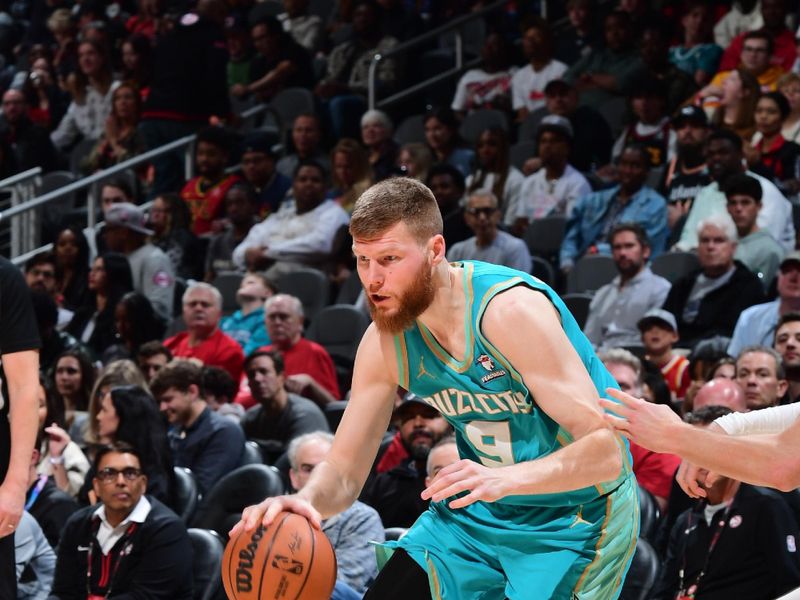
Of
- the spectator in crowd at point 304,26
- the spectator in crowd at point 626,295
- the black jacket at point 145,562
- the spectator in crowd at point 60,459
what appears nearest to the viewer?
the black jacket at point 145,562

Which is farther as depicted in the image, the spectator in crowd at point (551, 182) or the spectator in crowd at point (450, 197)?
the spectator in crowd at point (551, 182)

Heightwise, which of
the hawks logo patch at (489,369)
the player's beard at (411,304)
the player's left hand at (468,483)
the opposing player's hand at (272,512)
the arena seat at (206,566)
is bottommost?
the arena seat at (206,566)

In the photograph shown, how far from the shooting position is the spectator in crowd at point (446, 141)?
1095cm

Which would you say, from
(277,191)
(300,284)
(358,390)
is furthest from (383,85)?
(358,390)

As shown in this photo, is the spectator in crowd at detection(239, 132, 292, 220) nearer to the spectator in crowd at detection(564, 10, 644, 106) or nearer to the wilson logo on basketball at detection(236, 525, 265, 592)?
the spectator in crowd at detection(564, 10, 644, 106)

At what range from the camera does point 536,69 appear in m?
11.6

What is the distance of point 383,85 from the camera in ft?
40.7

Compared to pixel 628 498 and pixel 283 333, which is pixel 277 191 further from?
pixel 628 498

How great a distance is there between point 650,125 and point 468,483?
7.61m

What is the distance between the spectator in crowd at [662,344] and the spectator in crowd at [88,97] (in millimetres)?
7177

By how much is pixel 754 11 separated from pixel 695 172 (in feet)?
7.20

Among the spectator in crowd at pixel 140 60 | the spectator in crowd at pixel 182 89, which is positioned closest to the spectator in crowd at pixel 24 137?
the spectator in crowd at pixel 140 60

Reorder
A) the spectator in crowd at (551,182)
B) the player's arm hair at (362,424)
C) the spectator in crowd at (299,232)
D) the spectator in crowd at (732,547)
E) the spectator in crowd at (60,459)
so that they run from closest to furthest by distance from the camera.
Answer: the player's arm hair at (362,424) < the spectator in crowd at (732,547) < the spectator in crowd at (60,459) < the spectator in crowd at (551,182) < the spectator in crowd at (299,232)

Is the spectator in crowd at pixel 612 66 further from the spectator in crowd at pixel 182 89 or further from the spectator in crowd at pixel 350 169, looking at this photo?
the spectator in crowd at pixel 182 89
